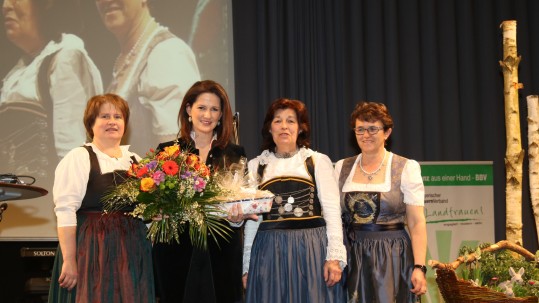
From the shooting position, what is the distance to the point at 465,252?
3.44m

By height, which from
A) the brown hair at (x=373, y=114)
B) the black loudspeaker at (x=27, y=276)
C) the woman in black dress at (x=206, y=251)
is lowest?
the black loudspeaker at (x=27, y=276)

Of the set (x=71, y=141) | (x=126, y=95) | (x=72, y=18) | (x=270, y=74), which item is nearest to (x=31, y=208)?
(x=71, y=141)

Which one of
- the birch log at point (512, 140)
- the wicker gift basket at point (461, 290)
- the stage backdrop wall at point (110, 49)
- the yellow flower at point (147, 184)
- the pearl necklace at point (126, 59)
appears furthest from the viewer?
the pearl necklace at point (126, 59)

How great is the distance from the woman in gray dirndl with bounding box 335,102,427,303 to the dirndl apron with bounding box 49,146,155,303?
1066 mm

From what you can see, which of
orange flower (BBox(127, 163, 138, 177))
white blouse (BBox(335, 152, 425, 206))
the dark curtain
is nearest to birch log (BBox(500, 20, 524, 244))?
the dark curtain

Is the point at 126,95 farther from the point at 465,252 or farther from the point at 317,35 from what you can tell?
the point at 465,252

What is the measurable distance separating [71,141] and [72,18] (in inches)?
39.5

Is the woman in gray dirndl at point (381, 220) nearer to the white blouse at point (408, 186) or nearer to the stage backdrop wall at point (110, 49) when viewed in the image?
the white blouse at point (408, 186)

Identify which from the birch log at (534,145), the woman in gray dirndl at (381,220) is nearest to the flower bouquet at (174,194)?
the woman in gray dirndl at (381,220)

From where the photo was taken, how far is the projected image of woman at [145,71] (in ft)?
17.9

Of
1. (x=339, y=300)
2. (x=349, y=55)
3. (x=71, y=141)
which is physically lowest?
(x=339, y=300)

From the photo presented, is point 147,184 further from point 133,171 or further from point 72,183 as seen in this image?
point 72,183

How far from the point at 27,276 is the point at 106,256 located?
6.57 ft

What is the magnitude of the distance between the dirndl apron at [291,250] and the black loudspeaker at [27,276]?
2109mm
